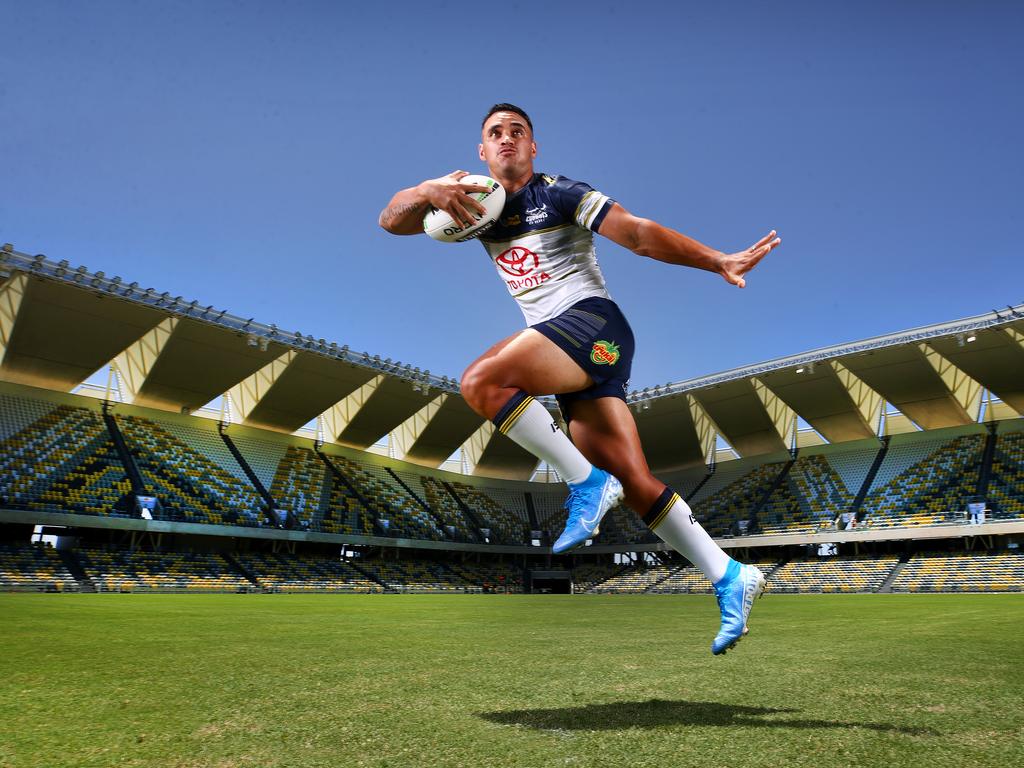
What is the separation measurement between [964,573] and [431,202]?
36437mm

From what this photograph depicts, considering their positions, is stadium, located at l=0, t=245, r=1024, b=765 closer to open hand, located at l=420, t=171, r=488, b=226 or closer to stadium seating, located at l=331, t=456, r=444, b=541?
stadium seating, located at l=331, t=456, r=444, b=541

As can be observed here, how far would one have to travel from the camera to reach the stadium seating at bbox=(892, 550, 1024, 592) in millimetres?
30328

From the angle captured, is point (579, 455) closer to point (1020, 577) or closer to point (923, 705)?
point (923, 705)

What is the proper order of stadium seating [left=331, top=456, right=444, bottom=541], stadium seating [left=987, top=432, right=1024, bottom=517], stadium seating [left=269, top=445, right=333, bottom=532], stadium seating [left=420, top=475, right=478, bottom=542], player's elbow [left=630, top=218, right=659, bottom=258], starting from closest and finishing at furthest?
player's elbow [left=630, top=218, right=659, bottom=258] < stadium seating [left=987, top=432, right=1024, bottom=517] < stadium seating [left=269, top=445, right=333, bottom=532] < stadium seating [left=331, top=456, right=444, bottom=541] < stadium seating [left=420, top=475, right=478, bottom=542]

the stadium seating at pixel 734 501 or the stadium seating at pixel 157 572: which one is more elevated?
the stadium seating at pixel 734 501

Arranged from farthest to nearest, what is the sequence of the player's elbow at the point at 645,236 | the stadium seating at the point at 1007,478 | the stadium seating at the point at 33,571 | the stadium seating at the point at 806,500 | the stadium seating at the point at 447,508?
the stadium seating at the point at 447,508 < the stadium seating at the point at 806,500 < the stadium seating at the point at 1007,478 < the stadium seating at the point at 33,571 < the player's elbow at the point at 645,236

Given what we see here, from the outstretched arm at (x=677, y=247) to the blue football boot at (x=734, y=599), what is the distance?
154cm

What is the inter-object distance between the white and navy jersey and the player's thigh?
0.25 metres

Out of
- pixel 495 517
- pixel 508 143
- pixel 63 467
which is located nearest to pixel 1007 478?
pixel 495 517

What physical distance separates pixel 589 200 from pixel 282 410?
38844 mm

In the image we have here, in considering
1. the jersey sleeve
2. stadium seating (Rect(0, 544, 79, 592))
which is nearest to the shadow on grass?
the jersey sleeve

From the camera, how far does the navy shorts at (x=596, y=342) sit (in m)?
3.52

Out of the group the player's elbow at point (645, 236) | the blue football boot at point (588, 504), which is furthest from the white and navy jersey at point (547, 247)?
the blue football boot at point (588, 504)

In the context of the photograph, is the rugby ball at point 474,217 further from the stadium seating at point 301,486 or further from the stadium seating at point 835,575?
the stadium seating at point 301,486
